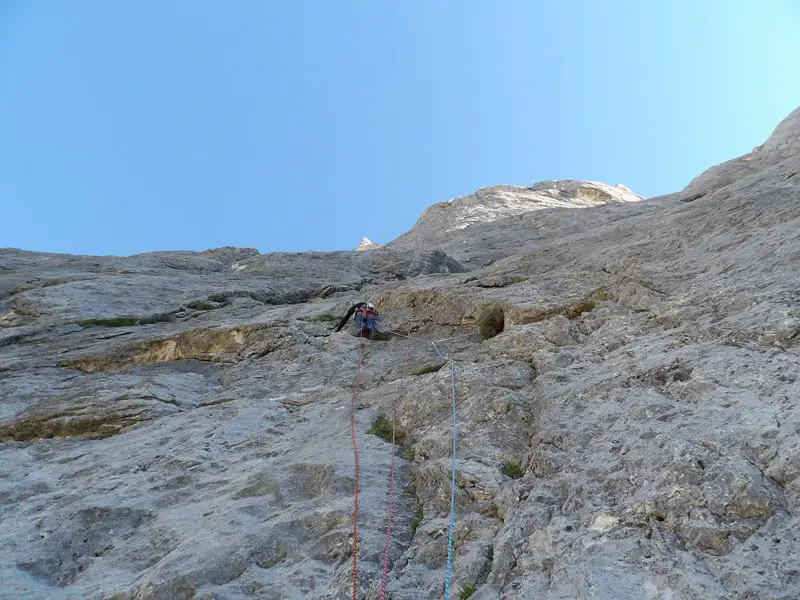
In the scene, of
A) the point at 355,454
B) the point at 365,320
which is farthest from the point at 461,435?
the point at 365,320

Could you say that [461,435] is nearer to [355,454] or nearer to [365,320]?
[355,454]

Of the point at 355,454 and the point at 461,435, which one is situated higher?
the point at 461,435

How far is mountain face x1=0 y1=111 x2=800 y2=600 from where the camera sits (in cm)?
490

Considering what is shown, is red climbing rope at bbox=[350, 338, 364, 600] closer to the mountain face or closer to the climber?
the mountain face

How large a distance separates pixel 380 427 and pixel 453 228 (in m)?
22.8

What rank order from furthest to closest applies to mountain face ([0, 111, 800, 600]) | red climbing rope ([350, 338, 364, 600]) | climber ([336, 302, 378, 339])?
climber ([336, 302, 378, 339]) < red climbing rope ([350, 338, 364, 600]) < mountain face ([0, 111, 800, 600])

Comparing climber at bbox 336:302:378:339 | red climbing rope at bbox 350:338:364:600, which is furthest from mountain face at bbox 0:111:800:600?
climber at bbox 336:302:378:339

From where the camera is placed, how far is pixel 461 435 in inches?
285

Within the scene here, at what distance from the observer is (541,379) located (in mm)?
8055

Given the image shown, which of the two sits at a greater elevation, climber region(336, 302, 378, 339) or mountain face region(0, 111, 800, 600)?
climber region(336, 302, 378, 339)

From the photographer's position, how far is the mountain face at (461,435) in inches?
193

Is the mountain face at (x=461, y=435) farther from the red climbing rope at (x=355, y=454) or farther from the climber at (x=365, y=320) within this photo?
the climber at (x=365, y=320)

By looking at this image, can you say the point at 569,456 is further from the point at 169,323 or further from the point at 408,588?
the point at 169,323

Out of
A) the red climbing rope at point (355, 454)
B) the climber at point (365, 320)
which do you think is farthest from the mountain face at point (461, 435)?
the climber at point (365, 320)
